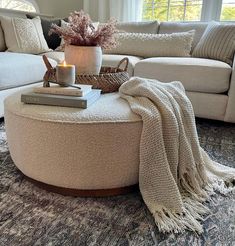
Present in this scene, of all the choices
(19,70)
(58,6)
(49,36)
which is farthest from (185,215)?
(58,6)

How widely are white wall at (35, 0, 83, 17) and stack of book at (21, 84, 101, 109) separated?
3241 millimetres

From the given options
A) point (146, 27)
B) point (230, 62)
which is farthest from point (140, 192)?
point (146, 27)

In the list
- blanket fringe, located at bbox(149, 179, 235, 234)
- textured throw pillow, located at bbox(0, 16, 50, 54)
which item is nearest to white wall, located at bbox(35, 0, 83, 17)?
textured throw pillow, located at bbox(0, 16, 50, 54)

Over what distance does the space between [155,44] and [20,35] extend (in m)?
1.33

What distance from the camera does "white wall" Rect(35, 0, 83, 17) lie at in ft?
13.3

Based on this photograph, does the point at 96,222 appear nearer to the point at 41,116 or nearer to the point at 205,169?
the point at 41,116

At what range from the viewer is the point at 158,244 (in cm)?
93

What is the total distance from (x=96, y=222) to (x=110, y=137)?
32 centimetres

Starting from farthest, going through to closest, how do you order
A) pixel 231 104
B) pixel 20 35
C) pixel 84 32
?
pixel 20 35, pixel 231 104, pixel 84 32

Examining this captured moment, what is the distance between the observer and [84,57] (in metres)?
1.47

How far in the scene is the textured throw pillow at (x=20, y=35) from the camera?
268 cm

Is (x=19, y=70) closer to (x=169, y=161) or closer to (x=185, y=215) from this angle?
(x=169, y=161)

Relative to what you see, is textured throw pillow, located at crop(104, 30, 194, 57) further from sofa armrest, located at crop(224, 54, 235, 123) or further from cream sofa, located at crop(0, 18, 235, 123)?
sofa armrest, located at crop(224, 54, 235, 123)

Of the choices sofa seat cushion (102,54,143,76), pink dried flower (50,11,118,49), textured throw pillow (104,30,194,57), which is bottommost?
sofa seat cushion (102,54,143,76)
